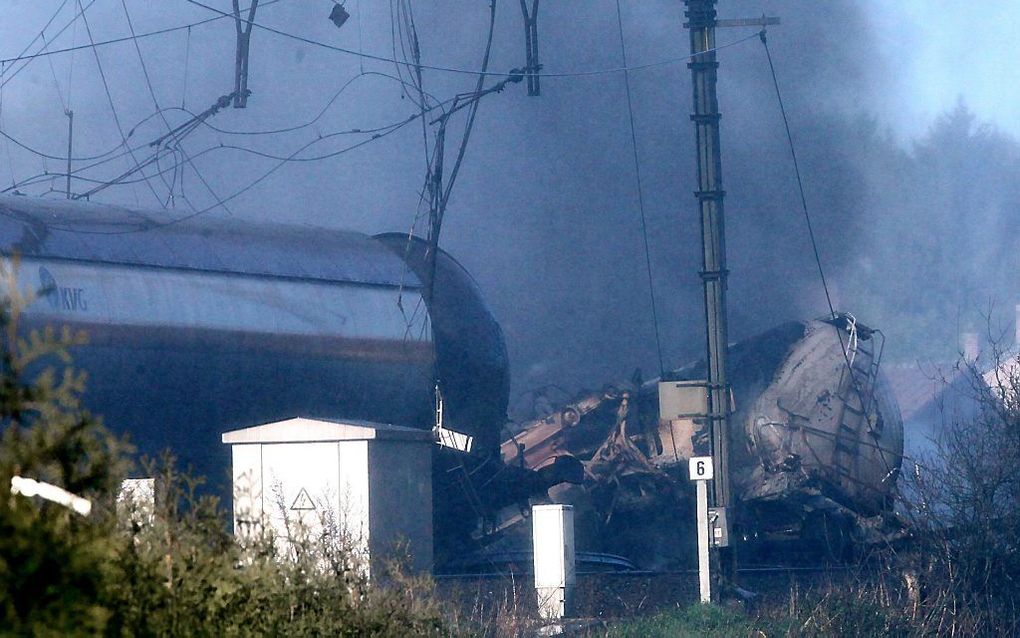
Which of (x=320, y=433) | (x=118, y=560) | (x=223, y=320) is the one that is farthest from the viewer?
(x=223, y=320)

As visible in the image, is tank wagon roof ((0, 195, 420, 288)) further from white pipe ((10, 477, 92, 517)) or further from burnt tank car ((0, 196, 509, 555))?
white pipe ((10, 477, 92, 517))

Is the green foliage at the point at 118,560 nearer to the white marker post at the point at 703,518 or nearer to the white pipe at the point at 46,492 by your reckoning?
the white pipe at the point at 46,492

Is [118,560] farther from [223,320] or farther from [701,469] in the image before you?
[223,320]

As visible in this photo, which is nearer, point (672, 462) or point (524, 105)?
point (672, 462)

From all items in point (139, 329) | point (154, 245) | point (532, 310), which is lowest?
point (139, 329)

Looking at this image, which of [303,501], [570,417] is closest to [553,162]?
[570,417]

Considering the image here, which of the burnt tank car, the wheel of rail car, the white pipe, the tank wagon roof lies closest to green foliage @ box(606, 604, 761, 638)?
the burnt tank car

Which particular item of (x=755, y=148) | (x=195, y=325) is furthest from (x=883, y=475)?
(x=755, y=148)

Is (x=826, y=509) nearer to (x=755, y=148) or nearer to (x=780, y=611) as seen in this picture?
(x=780, y=611)

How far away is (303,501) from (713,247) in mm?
7006

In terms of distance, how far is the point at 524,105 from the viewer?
45.1 m

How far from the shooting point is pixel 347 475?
9.99 metres

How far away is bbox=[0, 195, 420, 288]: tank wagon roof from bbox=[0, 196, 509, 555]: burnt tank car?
20mm

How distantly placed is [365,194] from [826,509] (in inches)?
998
